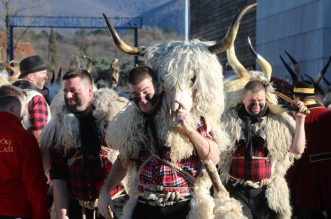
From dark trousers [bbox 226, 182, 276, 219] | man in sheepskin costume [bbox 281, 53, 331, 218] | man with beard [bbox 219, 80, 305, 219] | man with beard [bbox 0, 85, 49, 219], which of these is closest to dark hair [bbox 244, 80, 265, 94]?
man with beard [bbox 219, 80, 305, 219]

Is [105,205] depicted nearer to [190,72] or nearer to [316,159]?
[190,72]

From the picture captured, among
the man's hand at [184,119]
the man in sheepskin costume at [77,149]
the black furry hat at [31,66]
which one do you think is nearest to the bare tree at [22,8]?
the black furry hat at [31,66]

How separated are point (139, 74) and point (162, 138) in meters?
0.46

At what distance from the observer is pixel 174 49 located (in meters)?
4.64

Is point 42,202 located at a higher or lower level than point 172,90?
lower

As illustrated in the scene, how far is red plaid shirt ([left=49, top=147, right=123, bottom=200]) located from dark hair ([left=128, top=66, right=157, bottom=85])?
4.19 feet

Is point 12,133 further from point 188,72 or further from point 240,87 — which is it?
point 240,87

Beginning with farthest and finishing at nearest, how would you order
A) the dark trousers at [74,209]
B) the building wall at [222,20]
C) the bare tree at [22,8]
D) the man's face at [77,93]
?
the bare tree at [22,8]
the building wall at [222,20]
the dark trousers at [74,209]
the man's face at [77,93]

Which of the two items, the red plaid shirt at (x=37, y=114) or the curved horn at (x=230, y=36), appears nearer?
the curved horn at (x=230, y=36)

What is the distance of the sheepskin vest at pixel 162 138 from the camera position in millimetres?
4527

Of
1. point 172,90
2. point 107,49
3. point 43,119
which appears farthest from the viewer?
point 107,49

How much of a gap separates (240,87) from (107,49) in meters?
57.2

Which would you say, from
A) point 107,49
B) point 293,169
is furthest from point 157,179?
point 107,49

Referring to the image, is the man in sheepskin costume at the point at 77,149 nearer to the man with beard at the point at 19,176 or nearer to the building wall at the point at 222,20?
the man with beard at the point at 19,176
